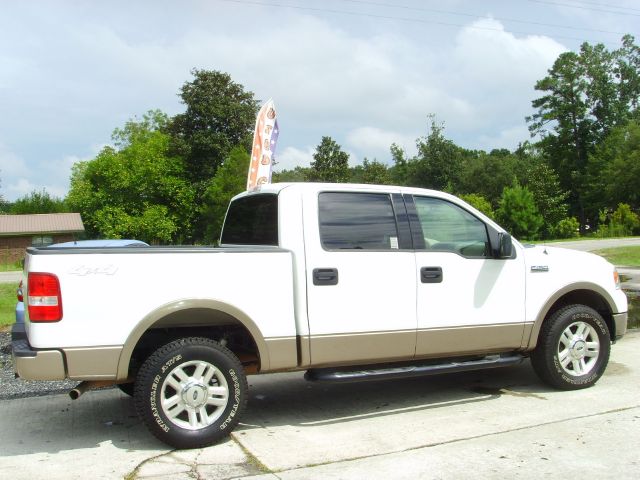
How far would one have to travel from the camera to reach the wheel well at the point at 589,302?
19.3 feet

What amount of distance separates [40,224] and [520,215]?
137 feet

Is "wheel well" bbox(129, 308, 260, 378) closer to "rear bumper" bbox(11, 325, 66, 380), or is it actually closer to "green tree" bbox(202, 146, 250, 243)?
"rear bumper" bbox(11, 325, 66, 380)

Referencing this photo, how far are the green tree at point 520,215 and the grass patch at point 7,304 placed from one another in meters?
33.6

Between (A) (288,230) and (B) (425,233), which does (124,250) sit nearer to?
(A) (288,230)

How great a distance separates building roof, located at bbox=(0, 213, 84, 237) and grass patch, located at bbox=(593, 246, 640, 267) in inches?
1796

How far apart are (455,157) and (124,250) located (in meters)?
67.1

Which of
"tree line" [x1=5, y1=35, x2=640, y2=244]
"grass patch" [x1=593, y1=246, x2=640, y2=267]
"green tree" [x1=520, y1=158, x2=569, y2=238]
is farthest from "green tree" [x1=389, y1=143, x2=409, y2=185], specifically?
"grass patch" [x1=593, y1=246, x2=640, y2=267]

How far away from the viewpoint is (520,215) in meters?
42.1

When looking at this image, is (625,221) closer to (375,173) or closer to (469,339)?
(375,173)

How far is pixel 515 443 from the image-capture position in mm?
4422

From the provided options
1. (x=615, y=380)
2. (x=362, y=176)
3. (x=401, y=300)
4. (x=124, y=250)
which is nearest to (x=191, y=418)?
(x=124, y=250)

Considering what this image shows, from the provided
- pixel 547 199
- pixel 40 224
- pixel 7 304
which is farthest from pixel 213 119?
pixel 7 304

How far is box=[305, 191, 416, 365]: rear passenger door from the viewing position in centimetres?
479

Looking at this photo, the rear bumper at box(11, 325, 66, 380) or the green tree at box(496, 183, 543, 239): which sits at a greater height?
the green tree at box(496, 183, 543, 239)
